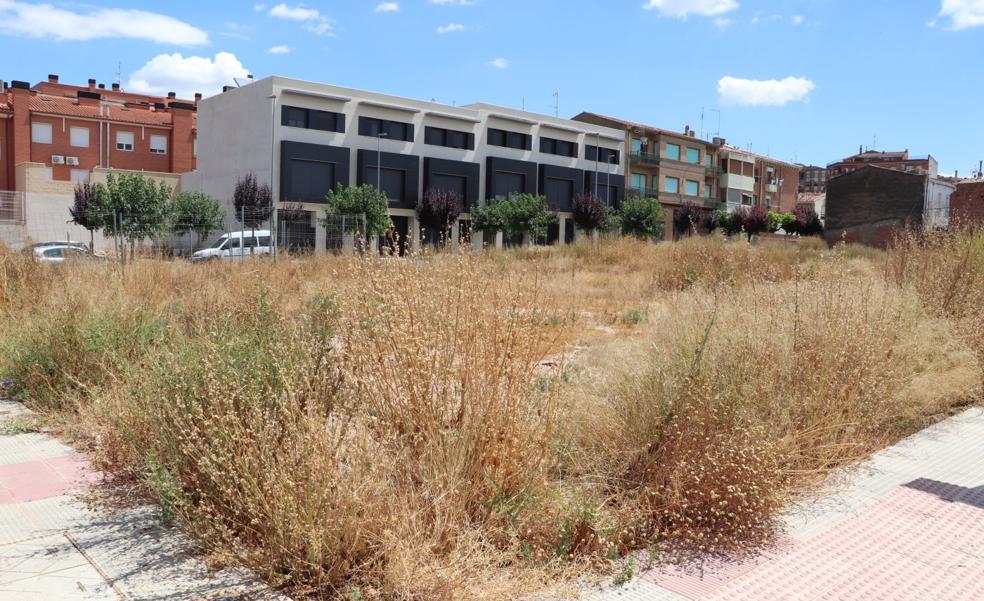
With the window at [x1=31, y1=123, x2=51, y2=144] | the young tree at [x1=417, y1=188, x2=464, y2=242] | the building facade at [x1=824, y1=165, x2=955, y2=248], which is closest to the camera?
the building facade at [x1=824, y1=165, x2=955, y2=248]

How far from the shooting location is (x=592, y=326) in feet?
38.4

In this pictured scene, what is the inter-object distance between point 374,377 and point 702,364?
2117mm

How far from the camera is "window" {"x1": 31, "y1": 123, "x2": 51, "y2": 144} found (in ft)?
156

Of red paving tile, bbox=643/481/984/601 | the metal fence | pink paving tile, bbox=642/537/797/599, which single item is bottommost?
pink paving tile, bbox=642/537/797/599

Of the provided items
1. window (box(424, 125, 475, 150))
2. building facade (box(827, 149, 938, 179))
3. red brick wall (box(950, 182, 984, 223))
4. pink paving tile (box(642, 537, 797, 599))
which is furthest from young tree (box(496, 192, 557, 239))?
building facade (box(827, 149, 938, 179))

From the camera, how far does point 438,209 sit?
151ft

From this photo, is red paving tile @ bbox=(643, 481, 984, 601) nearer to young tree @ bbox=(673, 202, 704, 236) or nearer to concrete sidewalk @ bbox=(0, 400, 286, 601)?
concrete sidewalk @ bbox=(0, 400, 286, 601)

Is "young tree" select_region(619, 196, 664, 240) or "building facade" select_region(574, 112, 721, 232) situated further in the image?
"building facade" select_region(574, 112, 721, 232)

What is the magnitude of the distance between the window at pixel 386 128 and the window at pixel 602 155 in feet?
56.6

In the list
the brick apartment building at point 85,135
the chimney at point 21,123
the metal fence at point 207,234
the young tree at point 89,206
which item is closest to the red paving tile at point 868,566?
the metal fence at point 207,234

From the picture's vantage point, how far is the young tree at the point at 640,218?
186ft

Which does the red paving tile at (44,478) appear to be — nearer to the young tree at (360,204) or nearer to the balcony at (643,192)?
the young tree at (360,204)

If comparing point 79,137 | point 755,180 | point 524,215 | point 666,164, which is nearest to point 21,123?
point 79,137

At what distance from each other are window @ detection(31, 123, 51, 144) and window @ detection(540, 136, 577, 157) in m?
32.7
